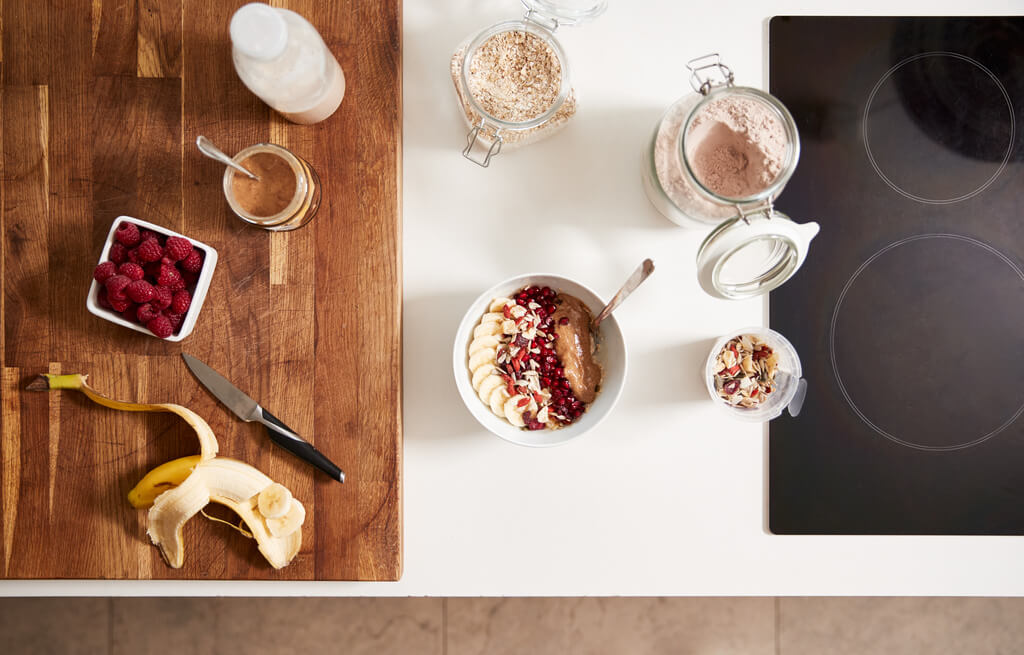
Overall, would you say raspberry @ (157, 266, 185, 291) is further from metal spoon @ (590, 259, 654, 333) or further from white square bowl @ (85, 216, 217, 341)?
metal spoon @ (590, 259, 654, 333)

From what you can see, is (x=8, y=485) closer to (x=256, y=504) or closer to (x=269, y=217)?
(x=256, y=504)

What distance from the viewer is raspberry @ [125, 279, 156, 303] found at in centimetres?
78

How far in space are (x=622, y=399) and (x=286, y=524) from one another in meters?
0.55

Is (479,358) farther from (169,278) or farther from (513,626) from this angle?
(513,626)

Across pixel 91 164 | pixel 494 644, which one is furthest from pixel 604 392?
pixel 494 644

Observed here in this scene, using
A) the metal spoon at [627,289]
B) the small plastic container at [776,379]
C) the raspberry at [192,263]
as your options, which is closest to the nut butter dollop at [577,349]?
the metal spoon at [627,289]

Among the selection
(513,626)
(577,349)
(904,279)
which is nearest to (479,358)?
(577,349)

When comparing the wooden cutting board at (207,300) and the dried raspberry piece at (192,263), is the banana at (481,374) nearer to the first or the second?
the wooden cutting board at (207,300)

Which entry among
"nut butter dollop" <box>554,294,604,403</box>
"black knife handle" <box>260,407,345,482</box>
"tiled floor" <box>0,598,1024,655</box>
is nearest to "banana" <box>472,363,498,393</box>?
"nut butter dollop" <box>554,294,604,403</box>

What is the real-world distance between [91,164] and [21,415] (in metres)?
0.40

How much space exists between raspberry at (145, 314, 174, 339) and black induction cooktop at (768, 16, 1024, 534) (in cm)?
92

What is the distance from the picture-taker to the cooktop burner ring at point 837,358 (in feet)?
3.09

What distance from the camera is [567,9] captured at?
0.88 meters

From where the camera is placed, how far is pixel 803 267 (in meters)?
0.93
